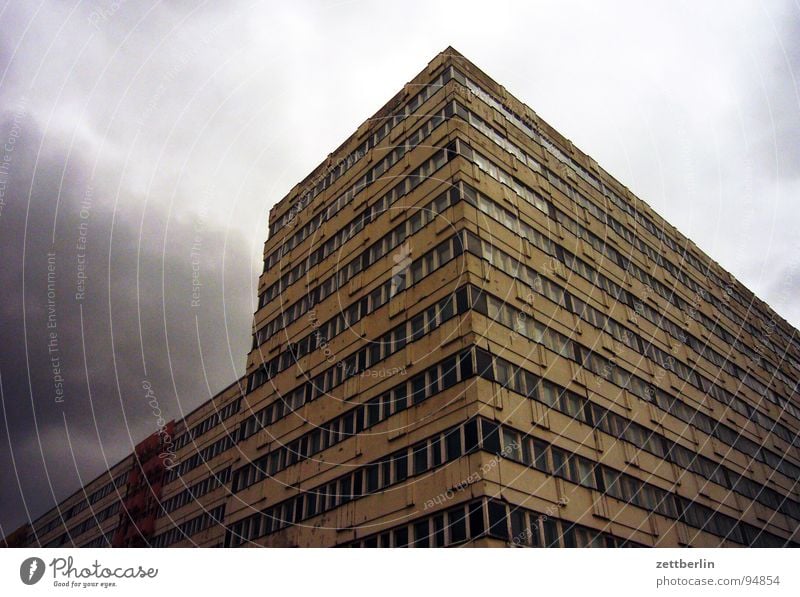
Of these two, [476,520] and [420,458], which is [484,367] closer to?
[420,458]

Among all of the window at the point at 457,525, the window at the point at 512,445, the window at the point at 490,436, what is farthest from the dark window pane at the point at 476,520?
the window at the point at 512,445

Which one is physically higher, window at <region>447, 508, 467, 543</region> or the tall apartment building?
the tall apartment building

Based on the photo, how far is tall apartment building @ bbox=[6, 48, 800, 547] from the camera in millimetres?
28719

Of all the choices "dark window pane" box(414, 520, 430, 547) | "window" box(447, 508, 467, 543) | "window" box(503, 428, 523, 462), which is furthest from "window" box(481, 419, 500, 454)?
"dark window pane" box(414, 520, 430, 547)

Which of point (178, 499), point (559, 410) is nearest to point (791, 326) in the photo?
point (559, 410)

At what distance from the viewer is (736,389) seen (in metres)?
52.1

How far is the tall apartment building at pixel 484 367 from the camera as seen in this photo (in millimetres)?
28719

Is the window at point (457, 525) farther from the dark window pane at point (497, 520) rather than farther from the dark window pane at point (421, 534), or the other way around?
the dark window pane at point (421, 534)

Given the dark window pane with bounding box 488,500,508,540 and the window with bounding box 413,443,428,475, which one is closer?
the dark window pane with bounding box 488,500,508,540

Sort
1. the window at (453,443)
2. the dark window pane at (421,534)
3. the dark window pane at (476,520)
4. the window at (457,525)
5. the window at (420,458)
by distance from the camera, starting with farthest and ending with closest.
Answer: the window at (420,458)
the window at (453,443)
the dark window pane at (421,534)
the window at (457,525)
the dark window pane at (476,520)

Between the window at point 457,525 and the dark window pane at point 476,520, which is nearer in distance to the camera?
the dark window pane at point 476,520

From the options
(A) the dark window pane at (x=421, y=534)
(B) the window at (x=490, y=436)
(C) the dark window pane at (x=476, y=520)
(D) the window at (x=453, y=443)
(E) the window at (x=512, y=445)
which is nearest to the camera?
(C) the dark window pane at (x=476, y=520)

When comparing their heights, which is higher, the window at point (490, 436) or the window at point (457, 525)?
the window at point (490, 436)

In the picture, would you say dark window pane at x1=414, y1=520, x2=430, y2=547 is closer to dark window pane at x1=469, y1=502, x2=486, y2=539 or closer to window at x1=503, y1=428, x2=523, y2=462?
dark window pane at x1=469, y1=502, x2=486, y2=539
